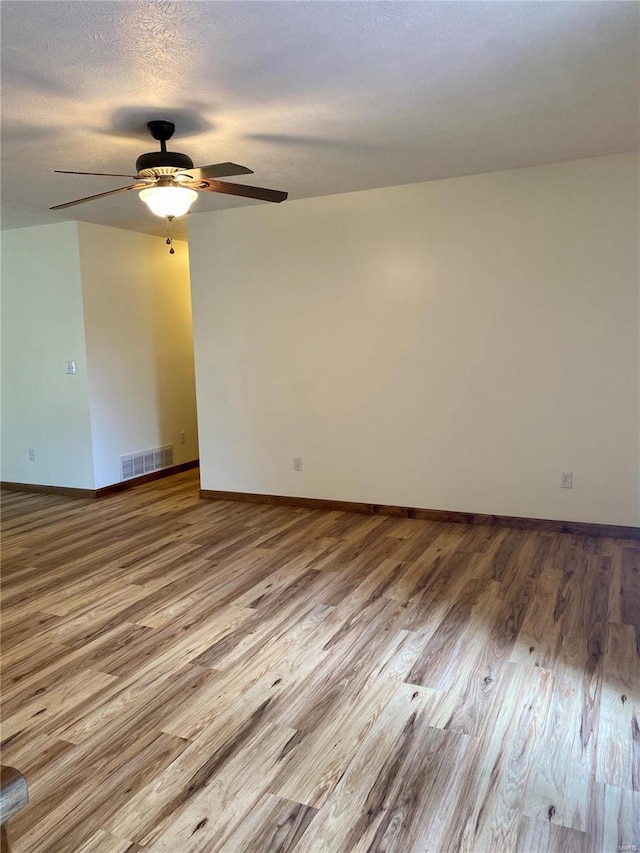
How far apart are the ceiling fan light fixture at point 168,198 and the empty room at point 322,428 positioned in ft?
0.06

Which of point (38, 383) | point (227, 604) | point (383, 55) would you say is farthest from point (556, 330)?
point (38, 383)

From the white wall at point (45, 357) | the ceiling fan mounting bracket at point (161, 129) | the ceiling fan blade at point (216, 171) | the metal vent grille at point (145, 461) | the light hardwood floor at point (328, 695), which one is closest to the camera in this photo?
the light hardwood floor at point (328, 695)

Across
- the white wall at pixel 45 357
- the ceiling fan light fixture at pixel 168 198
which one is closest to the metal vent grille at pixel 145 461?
the white wall at pixel 45 357

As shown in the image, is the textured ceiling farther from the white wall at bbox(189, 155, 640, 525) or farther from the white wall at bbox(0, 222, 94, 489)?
the white wall at bbox(0, 222, 94, 489)

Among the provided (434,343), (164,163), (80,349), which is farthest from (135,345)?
(164,163)

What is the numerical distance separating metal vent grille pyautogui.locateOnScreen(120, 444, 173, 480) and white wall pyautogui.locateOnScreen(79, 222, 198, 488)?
0.06 metres

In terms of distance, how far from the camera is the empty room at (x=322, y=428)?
1.92 meters

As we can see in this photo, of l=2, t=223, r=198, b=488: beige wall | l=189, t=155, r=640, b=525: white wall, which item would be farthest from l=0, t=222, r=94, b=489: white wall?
l=189, t=155, r=640, b=525: white wall

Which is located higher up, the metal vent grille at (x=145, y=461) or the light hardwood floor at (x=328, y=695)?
the metal vent grille at (x=145, y=461)

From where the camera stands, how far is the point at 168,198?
2.82m

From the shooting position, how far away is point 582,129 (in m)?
3.18

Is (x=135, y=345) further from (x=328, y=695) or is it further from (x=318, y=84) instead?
(x=328, y=695)

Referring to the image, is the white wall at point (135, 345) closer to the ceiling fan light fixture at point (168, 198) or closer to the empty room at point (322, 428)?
the empty room at point (322, 428)

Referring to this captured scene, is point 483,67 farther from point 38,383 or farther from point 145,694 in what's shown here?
point 38,383
